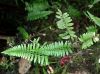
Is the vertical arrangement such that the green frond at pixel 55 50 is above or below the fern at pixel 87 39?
below

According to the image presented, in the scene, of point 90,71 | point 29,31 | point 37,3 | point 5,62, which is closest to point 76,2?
point 37,3

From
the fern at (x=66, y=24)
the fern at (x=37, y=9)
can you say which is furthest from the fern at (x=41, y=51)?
the fern at (x=37, y=9)

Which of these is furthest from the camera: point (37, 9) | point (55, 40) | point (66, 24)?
point (37, 9)

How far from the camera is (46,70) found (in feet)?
11.3

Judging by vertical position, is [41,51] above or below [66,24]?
below

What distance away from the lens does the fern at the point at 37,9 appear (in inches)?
145

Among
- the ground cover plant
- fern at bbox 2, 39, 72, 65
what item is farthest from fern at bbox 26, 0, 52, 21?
fern at bbox 2, 39, 72, 65

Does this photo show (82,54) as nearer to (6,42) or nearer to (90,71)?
(90,71)

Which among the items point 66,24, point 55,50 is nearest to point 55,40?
point 66,24

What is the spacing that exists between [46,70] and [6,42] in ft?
2.69

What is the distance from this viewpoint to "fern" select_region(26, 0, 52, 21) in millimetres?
3682

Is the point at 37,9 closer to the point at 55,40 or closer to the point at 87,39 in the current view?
the point at 55,40

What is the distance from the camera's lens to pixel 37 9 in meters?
3.75

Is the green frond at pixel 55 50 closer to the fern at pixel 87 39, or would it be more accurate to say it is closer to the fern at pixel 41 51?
the fern at pixel 41 51
